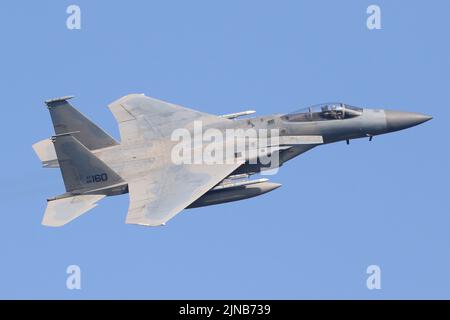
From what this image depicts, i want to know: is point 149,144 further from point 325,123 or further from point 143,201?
point 325,123

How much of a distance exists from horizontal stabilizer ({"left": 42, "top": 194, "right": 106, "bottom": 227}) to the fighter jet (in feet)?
0.11

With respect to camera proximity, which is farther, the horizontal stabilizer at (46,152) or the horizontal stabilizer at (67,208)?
the horizontal stabilizer at (46,152)

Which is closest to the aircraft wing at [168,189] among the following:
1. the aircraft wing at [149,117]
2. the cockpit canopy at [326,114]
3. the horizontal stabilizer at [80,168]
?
the horizontal stabilizer at [80,168]

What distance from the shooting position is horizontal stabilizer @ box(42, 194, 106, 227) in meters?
41.3

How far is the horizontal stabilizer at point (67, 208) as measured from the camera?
135ft

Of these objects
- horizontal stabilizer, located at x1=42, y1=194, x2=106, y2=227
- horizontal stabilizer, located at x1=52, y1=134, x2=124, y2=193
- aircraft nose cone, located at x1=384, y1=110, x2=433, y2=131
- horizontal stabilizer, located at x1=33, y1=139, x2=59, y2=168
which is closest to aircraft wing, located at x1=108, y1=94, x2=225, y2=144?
horizontal stabilizer, located at x1=52, y1=134, x2=124, y2=193

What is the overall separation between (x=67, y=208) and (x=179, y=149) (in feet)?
14.8

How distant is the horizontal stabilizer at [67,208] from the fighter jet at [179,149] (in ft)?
0.11

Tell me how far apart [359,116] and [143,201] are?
8.65 metres

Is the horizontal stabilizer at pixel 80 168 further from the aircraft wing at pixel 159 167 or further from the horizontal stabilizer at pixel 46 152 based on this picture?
the horizontal stabilizer at pixel 46 152

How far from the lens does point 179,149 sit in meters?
43.2

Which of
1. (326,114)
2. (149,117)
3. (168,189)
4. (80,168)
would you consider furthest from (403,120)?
(80,168)

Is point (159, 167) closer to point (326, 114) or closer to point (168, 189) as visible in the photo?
point (168, 189)

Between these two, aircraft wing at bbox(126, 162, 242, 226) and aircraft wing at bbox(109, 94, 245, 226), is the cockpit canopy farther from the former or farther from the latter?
aircraft wing at bbox(126, 162, 242, 226)
